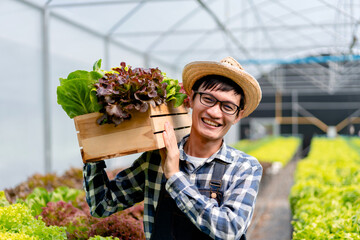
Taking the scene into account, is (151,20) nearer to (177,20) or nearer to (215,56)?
(177,20)

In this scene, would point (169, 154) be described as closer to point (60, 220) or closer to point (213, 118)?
point (213, 118)

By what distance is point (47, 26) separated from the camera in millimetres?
6277

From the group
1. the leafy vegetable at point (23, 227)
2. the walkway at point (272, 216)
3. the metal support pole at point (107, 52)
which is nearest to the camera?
the leafy vegetable at point (23, 227)

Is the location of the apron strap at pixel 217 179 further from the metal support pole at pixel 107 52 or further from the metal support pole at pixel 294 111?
the metal support pole at pixel 294 111

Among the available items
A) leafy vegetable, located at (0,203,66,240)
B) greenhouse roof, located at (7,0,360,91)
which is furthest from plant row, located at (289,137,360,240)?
greenhouse roof, located at (7,0,360,91)

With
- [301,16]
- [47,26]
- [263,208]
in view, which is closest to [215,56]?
[301,16]

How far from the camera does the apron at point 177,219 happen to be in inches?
62.9

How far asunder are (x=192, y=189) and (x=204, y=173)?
203 millimetres

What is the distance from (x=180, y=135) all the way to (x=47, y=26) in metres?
4.97

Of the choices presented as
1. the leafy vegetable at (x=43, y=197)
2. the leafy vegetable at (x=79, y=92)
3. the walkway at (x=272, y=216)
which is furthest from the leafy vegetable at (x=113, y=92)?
the walkway at (x=272, y=216)

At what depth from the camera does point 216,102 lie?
1662 mm

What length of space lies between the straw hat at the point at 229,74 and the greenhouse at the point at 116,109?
0.07m

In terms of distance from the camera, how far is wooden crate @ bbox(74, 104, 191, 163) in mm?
1686

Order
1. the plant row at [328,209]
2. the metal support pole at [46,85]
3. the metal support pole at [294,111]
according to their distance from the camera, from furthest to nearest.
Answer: the metal support pole at [294,111]
the metal support pole at [46,85]
the plant row at [328,209]
